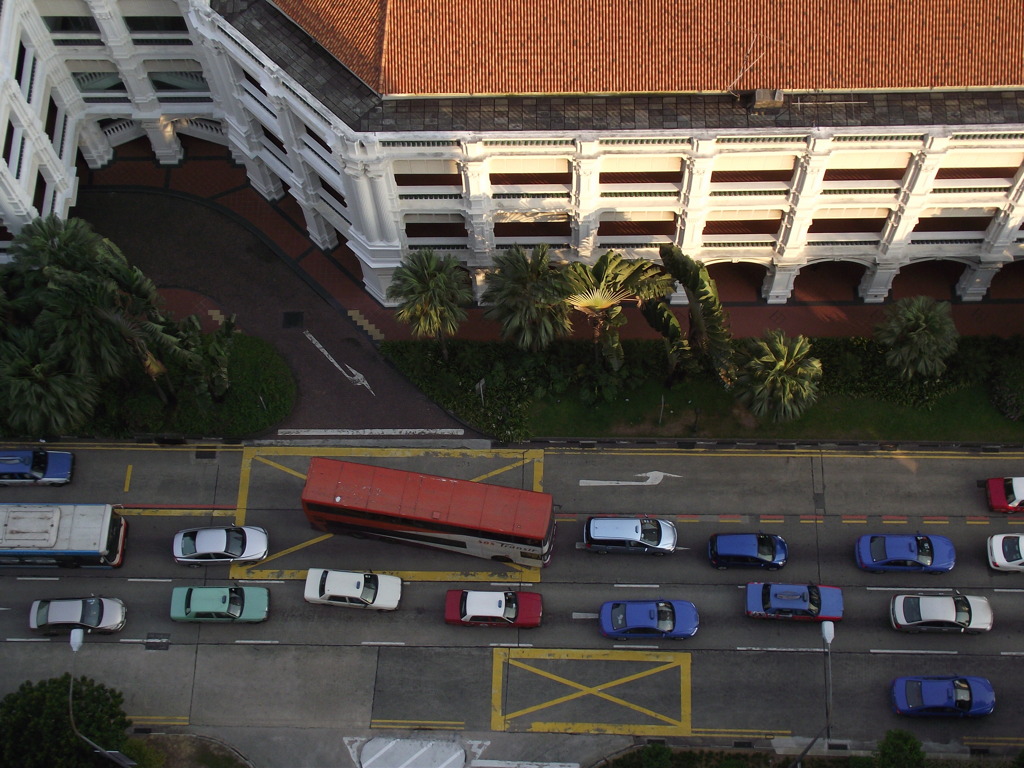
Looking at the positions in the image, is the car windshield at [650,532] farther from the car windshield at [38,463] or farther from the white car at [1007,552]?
the car windshield at [38,463]

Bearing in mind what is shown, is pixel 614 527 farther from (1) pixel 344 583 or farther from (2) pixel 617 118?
(2) pixel 617 118

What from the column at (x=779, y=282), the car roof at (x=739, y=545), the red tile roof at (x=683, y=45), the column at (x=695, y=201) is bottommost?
the car roof at (x=739, y=545)

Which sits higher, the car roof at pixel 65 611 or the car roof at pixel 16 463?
the car roof at pixel 16 463

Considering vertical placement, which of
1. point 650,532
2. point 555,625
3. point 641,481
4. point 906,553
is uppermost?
point 641,481

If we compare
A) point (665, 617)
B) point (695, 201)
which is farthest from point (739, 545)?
point (695, 201)

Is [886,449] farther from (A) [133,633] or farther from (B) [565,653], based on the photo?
(A) [133,633]

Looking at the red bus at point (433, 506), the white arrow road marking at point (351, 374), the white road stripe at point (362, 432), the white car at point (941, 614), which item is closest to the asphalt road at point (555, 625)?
the white car at point (941, 614)
